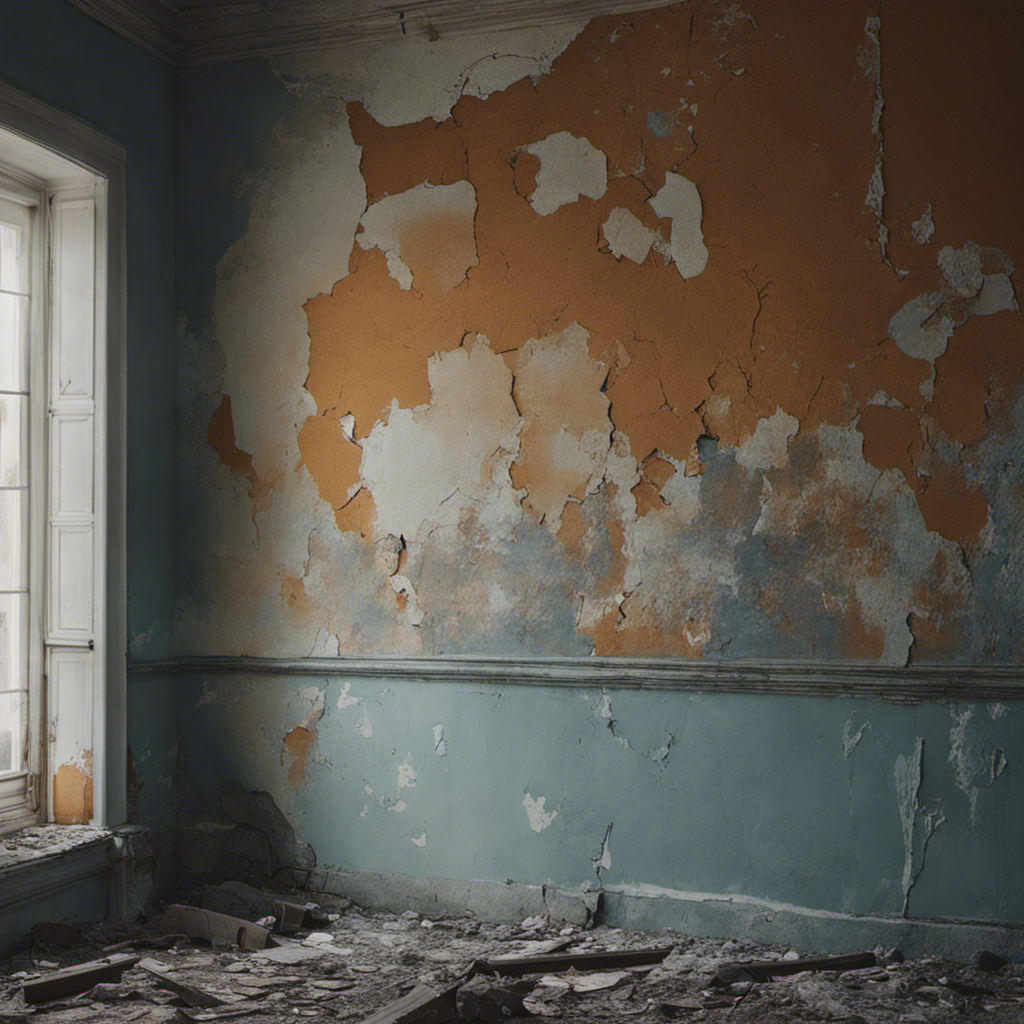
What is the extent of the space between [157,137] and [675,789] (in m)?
2.99

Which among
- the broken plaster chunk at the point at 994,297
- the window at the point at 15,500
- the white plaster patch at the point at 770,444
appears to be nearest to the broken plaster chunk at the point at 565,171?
the white plaster patch at the point at 770,444

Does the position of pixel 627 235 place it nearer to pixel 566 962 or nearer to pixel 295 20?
pixel 295 20

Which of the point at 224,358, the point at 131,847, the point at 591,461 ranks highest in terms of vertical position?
the point at 224,358

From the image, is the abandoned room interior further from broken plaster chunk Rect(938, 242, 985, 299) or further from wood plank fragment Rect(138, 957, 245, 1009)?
wood plank fragment Rect(138, 957, 245, 1009)

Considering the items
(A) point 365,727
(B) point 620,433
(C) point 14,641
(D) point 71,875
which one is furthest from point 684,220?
(D) point 71,875

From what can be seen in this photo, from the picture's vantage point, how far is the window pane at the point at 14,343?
348 cm

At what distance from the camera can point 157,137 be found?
3.88 metres

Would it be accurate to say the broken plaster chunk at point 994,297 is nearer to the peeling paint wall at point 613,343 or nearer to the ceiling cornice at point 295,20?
the peeling paint wall at point 613,343

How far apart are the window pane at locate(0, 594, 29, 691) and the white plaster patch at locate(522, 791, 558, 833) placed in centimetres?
176

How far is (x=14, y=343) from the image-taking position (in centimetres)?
352

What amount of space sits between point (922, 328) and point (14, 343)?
296 centimetres

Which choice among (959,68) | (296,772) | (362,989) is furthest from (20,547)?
(959,68)

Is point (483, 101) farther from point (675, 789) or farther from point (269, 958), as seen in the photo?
point (269, 958)

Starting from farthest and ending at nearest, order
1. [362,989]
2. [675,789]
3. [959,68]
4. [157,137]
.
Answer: [157,137] < [675,789] < [959,68] < [362,989]
